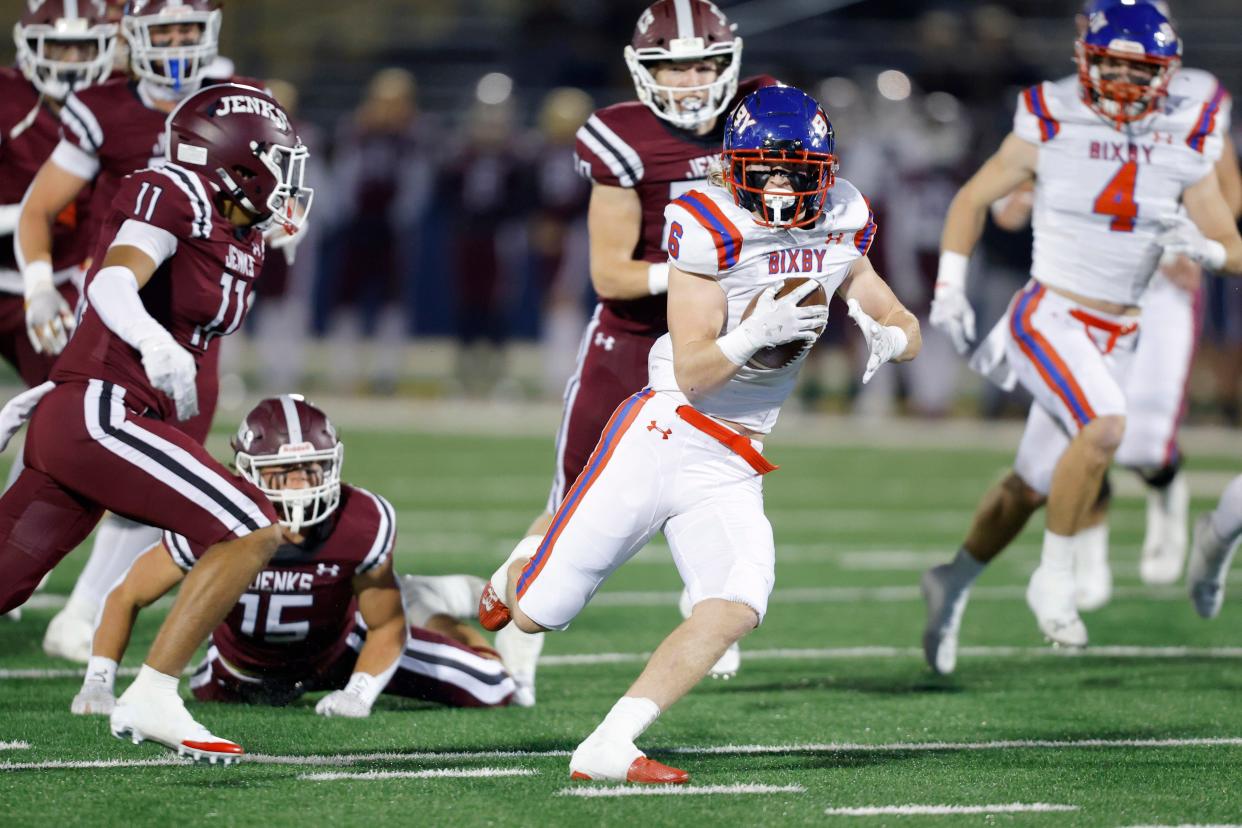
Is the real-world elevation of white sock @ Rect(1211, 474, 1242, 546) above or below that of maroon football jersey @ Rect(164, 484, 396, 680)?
below

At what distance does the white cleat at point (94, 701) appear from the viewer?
15.6ft

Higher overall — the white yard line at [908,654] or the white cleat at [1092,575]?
the white yard line at [908,654]

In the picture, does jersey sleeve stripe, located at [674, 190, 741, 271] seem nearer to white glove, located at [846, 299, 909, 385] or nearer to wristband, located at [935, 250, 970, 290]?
white glove, located at [846, 299, 909, 385]

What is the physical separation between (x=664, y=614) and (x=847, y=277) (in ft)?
8.56

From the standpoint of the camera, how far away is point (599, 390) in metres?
5.41

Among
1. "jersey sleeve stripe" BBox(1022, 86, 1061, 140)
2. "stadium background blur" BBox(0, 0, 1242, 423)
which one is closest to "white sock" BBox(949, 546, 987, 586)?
"jersey sleeve stripe" BBox(1022, 86, 1061, 140)

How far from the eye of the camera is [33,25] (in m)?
6.13

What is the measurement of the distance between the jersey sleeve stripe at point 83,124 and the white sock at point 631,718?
2.64 metres

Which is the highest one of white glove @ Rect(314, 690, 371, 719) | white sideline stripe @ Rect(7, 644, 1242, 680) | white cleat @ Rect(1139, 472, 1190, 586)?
white glove @ Rect(314, 690, 371, 719)

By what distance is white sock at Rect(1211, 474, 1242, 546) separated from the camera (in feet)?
18.7

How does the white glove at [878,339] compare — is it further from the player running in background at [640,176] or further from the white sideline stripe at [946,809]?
the player running in background at [640,176]

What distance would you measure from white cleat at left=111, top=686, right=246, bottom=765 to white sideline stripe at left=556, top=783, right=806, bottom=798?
0.78m

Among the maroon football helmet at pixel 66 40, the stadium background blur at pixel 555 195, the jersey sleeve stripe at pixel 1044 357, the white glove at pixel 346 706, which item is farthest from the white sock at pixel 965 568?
the stadium background blur at pixel 555 195

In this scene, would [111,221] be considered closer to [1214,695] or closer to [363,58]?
[1214,695]
